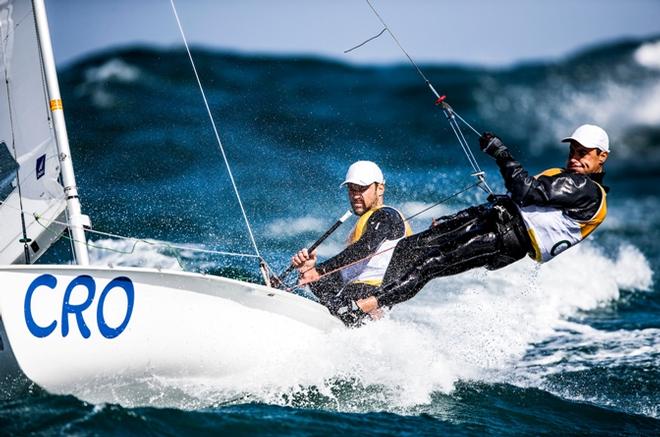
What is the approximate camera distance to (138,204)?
22.5 ft

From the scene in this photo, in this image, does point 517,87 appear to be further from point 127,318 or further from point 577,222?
point 127,318

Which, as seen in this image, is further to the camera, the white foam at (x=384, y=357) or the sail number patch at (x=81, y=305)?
the white foam at (x=384, y=357)

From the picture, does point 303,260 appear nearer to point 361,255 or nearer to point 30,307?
point 361,255

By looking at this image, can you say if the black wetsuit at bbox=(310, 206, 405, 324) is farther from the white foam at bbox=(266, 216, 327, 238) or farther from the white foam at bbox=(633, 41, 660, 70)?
the white foam at bbox=(633, 41, 660, 70)

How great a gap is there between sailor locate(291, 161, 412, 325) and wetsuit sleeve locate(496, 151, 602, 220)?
76cm

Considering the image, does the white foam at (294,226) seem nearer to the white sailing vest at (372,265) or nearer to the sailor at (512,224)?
the white sailing vest at (372,265)

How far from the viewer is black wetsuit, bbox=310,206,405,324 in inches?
184

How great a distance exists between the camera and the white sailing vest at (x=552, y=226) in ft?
14.7

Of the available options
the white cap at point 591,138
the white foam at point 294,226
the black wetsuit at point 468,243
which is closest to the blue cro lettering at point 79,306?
the black wetsuit at point 468,243

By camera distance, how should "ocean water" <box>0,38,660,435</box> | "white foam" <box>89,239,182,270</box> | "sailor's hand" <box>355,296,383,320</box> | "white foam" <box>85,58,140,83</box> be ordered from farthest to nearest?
"white foam" <box>85,58,140,83</box>, "white foam" <box>89,239,182,270</box>, "sailor's hand" <box>355,296,383,320</box>, "ocean water" <box>0,38,660,435</box>

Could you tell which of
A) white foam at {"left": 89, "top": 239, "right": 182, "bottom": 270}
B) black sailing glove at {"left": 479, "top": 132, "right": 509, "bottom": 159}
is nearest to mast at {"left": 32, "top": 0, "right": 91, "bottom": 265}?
white foam at {"left": 89, "top": 239, "right": 182, "bottom": 270}

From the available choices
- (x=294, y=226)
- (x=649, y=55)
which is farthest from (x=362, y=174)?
(x=649, y=55)

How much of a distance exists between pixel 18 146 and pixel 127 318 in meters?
1.47

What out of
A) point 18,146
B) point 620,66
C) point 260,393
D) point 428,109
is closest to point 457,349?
point 260,393
